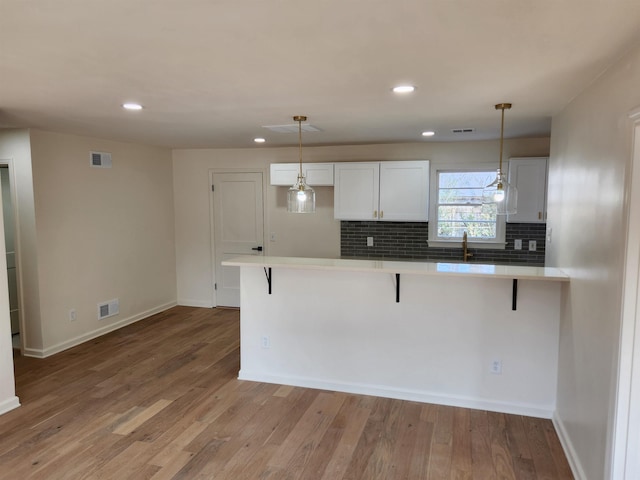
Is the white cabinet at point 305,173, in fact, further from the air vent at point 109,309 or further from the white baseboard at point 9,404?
the white baseboard at point 9,404

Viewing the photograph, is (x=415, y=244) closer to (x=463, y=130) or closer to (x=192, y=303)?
(x=463, y=130)

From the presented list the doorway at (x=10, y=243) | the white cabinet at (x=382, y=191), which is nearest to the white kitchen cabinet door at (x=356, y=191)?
the white cabinet at (x=382, y=191)

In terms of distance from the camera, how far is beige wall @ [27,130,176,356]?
4.35 m

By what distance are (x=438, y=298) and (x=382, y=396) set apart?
944mm

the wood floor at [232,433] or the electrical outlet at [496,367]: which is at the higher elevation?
the electrical outlet at [496,367]

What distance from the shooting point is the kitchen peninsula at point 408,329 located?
10.5ft

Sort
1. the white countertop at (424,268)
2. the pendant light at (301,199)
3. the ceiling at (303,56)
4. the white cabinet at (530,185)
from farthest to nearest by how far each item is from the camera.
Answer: the white cabinet at (530,185) → the pendant light at (301,199) → the white countertop at (424,268) → the ceiling at (303,56)

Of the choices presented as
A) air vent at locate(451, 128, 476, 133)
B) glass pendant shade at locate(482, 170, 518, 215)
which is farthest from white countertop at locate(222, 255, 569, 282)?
air vent at locate(451, 128, 476, 133)

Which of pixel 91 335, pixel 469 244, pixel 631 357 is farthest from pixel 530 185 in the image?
pixel 91 335

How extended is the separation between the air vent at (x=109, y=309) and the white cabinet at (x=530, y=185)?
4.82 m

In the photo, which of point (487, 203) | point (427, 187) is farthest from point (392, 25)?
point (427, 187)

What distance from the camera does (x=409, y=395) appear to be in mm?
3482

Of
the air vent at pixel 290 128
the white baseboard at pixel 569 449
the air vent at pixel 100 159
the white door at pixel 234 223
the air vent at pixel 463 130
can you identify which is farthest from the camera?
the white door at pixel 234 223

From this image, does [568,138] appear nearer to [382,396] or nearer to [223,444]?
[382,396]
